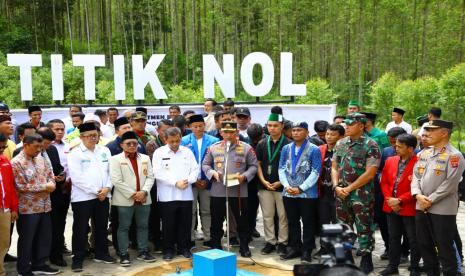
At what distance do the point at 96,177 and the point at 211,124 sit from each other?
320 centimetres

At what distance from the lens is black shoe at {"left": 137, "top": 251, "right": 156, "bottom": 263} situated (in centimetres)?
587

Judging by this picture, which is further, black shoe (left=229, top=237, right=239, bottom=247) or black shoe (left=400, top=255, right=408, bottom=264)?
black shoe (left=229, top=237, right=239, bottom=247)

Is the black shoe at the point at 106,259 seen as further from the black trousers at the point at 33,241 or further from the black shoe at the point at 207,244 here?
the black shoe at the point at 207,244

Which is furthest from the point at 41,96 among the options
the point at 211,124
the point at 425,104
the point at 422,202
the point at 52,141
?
the point at 422,202

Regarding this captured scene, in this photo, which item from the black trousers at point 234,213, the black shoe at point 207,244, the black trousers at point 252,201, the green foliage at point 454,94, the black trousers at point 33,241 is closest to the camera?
the black trousers at point 33,241

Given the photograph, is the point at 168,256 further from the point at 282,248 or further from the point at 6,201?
the point at 6,201

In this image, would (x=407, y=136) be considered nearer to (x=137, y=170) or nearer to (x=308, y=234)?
(x=308, y=234)

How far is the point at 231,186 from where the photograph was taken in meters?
6.02

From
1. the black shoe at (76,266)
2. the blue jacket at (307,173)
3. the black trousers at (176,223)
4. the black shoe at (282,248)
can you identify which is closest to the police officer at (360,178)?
the blue jacket at (307,173)

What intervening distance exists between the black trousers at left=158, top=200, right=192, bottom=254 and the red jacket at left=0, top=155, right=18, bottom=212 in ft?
5.71

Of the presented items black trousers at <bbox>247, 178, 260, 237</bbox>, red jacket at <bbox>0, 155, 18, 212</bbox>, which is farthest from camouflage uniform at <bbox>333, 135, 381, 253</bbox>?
red jacket at <bbox>0, 155, 18, 212</bbox>

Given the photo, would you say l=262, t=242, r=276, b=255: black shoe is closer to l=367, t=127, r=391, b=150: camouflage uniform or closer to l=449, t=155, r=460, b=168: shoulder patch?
l=367, t=127, r=391, b=150: camouflage uniform

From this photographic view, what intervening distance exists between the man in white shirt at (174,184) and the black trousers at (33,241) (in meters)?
1.37

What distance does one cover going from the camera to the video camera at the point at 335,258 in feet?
6.61
